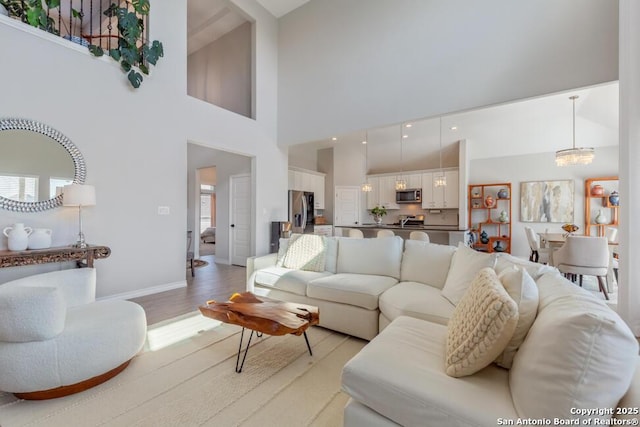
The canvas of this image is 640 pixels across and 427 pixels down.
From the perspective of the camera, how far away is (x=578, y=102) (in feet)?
15.8

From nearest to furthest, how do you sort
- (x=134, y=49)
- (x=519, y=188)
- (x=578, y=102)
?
1. (x=134, y=49)
2. (x=578, y=102)
3. (x=519, y=188)

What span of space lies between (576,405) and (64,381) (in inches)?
98.8

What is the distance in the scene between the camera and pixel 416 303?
83.6 inches

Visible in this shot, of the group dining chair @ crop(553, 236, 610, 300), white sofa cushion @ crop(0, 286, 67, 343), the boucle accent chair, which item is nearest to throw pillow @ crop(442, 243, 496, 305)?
the boucle accent chair

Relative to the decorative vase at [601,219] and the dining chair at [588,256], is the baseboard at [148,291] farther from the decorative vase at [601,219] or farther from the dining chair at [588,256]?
the decorative vase at [601,219]

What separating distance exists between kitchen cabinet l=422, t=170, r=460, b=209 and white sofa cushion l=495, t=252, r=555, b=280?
17.7ft

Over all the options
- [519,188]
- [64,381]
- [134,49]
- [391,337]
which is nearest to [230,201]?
[134,49]

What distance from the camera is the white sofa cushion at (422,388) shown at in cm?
101

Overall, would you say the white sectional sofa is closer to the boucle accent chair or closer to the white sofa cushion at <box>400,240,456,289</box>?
the white sofa cushion at <box>400,240,456,289</box>

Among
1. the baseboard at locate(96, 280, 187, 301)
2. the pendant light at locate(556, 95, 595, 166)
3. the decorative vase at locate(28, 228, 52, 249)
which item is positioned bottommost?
the baseboard at locate(96, 280, 187, 301)

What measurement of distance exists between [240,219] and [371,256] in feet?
12.3

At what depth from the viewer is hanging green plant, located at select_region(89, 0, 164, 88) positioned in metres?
3.42

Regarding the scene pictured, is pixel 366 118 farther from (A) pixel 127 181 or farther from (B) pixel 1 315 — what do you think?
(B) pixel 1 315

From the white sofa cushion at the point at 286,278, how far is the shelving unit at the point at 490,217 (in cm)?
558
